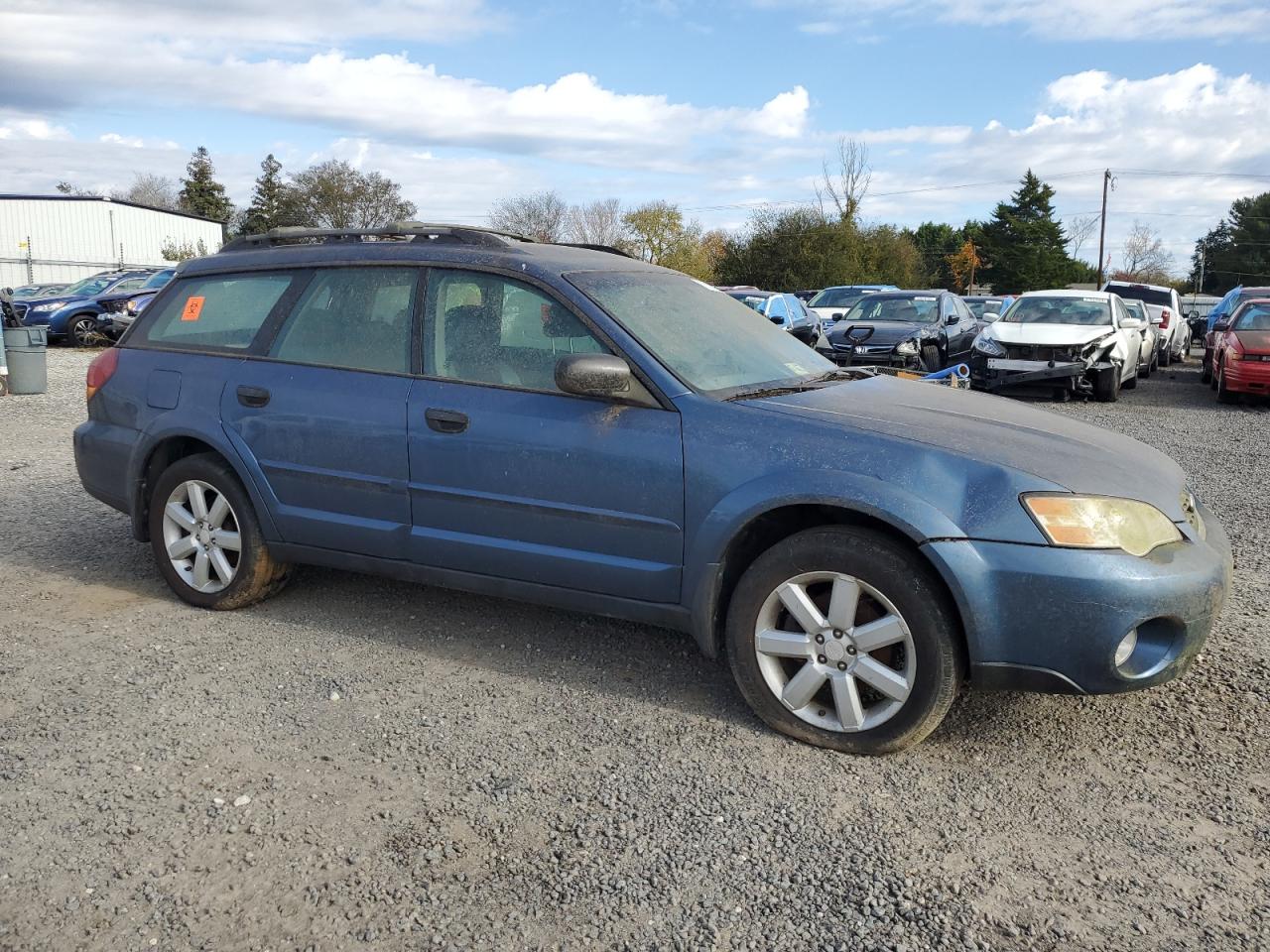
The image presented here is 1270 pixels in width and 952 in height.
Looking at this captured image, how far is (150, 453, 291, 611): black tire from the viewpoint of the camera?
4668mm

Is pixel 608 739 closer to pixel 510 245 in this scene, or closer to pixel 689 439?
pixel 689 439

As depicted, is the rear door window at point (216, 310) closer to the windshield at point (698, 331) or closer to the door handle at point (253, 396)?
the door handle at point (253, 396)

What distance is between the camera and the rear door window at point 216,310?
4.77 metres

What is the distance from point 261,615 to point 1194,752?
385 centimetres

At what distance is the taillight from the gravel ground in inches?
45.2

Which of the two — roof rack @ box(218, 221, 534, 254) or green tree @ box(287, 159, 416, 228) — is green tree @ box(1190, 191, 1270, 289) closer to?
green tree @ box(287, 159, 416, 228)

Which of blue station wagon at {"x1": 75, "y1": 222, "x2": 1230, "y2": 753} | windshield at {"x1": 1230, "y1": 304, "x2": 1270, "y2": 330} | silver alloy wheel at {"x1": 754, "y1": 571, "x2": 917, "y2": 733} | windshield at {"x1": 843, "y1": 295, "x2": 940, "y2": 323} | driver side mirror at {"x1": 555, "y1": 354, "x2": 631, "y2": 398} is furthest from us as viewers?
windshield at {"x1": 843, "y1": 295, "x2": 940, "y2": 323}

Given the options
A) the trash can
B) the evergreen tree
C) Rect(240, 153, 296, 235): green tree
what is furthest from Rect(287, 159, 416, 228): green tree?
the trash can

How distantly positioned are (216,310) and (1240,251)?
81.2 metres

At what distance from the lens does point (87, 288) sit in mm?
23953

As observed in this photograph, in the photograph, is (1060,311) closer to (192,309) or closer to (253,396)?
(192,309)

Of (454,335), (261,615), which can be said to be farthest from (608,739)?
(261,615)

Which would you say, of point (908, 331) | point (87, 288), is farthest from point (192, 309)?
point (87, 288)

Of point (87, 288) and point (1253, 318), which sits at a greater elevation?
point (87, 288)
